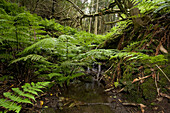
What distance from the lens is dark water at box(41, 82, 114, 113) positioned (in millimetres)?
1710

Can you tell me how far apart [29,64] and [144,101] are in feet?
8.65

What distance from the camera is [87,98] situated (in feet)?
6.99

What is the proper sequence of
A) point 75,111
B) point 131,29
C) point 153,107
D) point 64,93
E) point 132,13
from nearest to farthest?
point 153,107
point 75,111
point 64,93
point 132,13
point 131,29

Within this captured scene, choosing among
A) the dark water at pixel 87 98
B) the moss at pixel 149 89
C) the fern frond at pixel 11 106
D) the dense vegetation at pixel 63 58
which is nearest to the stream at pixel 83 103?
the dark water at pixel 87 98

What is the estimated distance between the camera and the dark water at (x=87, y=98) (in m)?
1.71

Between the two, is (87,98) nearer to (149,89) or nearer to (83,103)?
(83,103)

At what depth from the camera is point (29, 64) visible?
1998 mm

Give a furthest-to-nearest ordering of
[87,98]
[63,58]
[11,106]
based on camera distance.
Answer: [63,58], [87,98], [11,106]

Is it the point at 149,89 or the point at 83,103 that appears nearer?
the point at 149,89

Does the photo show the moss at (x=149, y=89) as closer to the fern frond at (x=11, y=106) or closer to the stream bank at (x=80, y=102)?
the stream bank at (x=80, y=102)

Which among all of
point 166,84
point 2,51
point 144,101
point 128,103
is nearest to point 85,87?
point 128,103

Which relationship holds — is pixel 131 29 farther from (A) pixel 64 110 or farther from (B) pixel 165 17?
(A) pixel 64 110

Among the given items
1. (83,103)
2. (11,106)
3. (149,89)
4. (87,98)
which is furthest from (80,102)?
(149,89)

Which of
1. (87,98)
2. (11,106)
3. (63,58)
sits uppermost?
(63,58)
